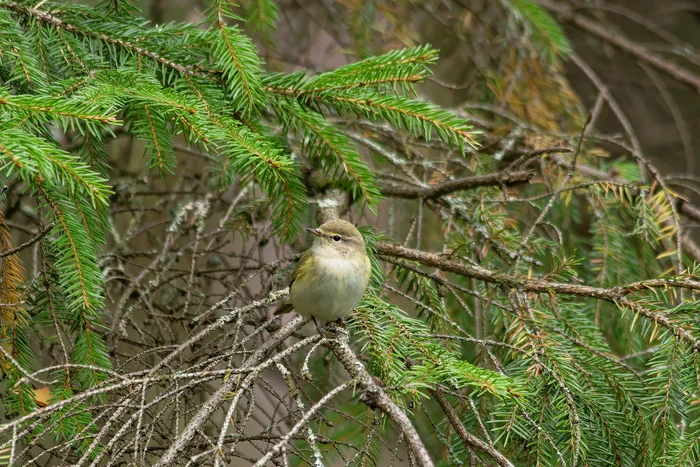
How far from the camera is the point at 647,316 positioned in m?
2.11

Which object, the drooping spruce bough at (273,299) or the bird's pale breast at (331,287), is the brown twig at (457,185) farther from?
the bird's pale breast at (331,287)

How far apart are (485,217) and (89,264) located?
160 cm

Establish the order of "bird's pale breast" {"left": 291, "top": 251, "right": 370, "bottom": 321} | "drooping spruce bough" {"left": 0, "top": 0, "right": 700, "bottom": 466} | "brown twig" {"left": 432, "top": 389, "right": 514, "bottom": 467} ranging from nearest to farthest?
"brown twig" {"left": 432, "top": 389, "right": 514, "bottom": 467}, "drooping spruce bough" {"left": 0, "top": 0, "right": 700, "bottom": 466}, "bird's pale breast" {"left": 291, "top": 251, "right": 370, "bottom": 321}

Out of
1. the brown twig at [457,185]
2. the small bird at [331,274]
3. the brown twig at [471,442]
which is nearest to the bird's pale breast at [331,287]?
the small bird at [331,274]

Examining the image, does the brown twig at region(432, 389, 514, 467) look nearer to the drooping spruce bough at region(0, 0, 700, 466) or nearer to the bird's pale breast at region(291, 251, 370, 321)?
the drooping spruce bough at region(0, 0, 700, 466)

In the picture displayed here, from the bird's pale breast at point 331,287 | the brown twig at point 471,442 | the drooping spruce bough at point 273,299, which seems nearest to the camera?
the brown twig at point 471,442

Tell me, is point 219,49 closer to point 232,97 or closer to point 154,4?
point 232,97

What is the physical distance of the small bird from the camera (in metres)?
2.58

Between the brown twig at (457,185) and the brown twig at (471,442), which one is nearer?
the brown twig at (471,442)

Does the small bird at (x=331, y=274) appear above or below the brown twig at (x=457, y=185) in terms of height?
below

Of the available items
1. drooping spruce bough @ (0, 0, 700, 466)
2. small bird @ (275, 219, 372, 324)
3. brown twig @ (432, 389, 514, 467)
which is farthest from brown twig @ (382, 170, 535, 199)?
brown twig @ (432, 389, 514, 467)

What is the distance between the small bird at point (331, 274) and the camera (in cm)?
258

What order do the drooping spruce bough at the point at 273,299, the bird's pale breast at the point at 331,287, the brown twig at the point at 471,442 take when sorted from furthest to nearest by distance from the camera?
1. the bird's pale breast at the point at 331,287
2. the drooping spruce bough at the point at 273,299
3. the brown twig at the point at 471,442

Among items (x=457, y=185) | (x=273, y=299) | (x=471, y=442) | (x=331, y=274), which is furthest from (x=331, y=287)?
(x=471, y=442)
